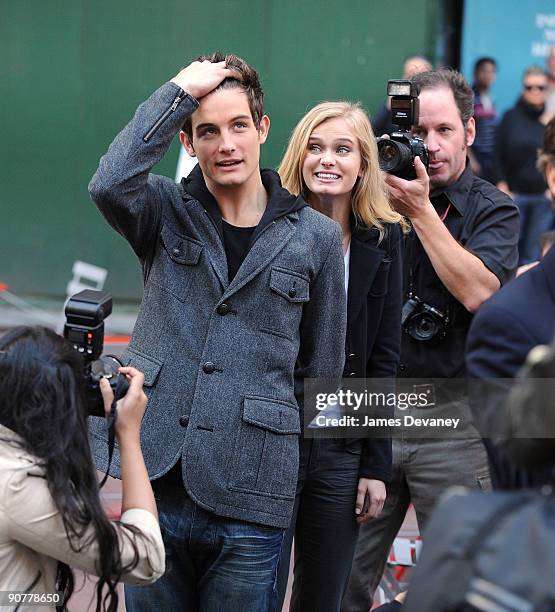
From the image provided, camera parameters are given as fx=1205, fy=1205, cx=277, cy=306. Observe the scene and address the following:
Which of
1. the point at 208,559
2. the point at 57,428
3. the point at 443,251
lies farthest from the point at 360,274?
the point at 57,428

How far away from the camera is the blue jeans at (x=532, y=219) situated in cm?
882

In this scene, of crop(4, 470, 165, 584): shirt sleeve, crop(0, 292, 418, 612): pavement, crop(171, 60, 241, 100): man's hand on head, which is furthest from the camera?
crop(0, 292, 418, 612): pavement

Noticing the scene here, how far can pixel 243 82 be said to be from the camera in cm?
310

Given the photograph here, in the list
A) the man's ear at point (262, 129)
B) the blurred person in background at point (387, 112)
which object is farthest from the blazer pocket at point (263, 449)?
the blurred person in background at point (387, 112)

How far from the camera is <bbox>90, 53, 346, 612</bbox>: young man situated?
115 inches

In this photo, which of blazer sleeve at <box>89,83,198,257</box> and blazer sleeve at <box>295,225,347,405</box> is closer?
blazer sleeve at <box>89,83,198,257</box>

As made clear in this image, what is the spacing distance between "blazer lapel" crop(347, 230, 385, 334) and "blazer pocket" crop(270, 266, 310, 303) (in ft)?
1.28

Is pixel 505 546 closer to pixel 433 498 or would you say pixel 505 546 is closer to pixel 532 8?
pixel 433 498

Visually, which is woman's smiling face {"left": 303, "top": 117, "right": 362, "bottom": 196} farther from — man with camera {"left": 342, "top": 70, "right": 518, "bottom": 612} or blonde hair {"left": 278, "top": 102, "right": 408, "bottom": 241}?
man with camera {"left": 342, "top": 70, "right": 518, "bottom": 612}

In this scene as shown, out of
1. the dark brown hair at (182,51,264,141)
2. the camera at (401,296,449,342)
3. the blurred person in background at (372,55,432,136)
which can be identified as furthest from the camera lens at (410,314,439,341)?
the blurred person in background at (372,55,432,136)

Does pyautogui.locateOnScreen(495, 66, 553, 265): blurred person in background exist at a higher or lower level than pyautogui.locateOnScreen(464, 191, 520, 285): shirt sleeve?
higher

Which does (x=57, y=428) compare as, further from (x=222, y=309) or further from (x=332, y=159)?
(x=332, y=159)

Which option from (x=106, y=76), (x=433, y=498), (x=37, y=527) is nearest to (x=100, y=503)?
(x=37, y=527)

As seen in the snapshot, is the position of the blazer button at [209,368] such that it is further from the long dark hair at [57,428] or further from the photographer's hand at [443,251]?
the photographer's hand at [443,251]
